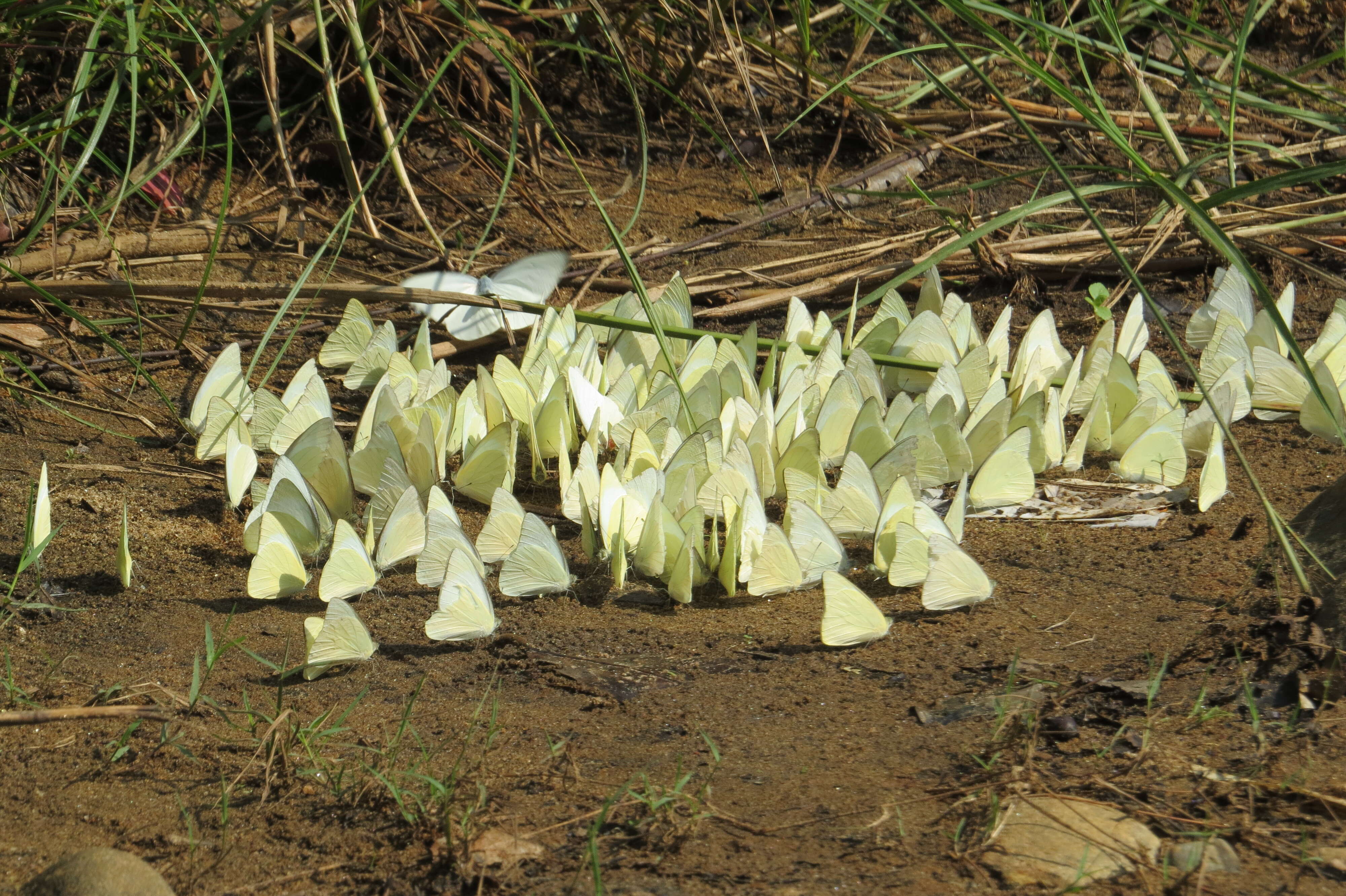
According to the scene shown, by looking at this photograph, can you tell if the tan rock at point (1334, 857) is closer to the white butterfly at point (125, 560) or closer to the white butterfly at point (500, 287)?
the white butterfly at point (125, 560)

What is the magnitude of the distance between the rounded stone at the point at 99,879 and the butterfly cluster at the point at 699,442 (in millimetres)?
461

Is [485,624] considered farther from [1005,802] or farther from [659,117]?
[659,117]

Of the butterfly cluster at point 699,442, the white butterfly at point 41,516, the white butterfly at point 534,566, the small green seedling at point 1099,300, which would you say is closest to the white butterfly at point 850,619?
the butterfly cluster at point 699,442

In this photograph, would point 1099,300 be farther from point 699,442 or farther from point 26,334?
point 26,334

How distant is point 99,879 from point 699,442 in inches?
45.2

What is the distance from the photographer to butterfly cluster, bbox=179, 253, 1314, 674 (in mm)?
1806

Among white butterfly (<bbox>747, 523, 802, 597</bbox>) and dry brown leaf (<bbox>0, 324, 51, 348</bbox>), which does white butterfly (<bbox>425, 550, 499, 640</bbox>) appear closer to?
white butterfly (<bbox>747, 523, 802, 597</bbox>)

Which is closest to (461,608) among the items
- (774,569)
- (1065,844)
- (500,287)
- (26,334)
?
(774,569)

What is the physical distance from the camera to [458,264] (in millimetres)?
3160

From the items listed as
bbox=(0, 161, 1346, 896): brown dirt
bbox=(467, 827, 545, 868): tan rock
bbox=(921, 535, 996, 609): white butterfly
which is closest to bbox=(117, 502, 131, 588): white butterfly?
bbox=(0, 161, 1346, 896): brown dirt

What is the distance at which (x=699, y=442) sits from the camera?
197cm

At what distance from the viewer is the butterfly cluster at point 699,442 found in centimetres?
181

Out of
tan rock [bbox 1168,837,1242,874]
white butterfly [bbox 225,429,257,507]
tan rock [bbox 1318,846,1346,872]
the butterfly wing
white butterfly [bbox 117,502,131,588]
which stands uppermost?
the butterfly wing

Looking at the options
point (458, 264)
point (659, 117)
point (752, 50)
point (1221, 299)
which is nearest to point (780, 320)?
point (458, 264)
